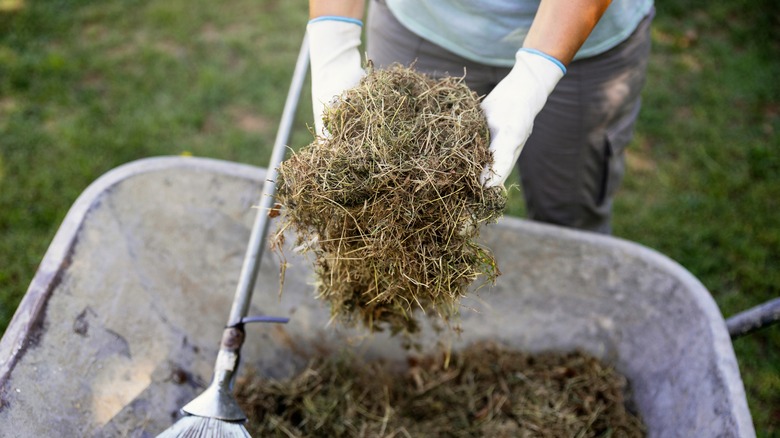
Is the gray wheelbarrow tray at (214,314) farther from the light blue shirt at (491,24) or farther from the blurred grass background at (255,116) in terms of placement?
the blurred grass background at (255,116)

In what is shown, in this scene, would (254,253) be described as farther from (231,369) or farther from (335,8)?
(335,8)

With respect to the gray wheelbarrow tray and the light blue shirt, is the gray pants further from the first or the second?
the gray wheelbarrow tray

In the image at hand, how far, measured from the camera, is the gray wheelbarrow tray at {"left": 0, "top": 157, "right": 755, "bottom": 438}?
1.57 meters

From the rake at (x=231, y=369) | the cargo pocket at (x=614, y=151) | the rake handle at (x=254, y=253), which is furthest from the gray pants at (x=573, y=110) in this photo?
the rake handle at (x=254, y=253)

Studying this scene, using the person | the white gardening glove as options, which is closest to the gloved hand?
the person

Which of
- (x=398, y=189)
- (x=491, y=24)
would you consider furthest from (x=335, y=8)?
(x=398, y=189)

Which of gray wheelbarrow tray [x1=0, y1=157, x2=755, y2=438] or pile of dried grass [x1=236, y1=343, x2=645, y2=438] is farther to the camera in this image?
pile of dried grass [x1=236, y1=343, x2=645, y2=438]

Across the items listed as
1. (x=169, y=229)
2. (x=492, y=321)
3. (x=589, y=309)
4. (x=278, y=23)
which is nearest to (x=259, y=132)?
(x=278, y=23)

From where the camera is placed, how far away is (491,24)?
5.79 ft

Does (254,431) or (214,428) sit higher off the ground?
(214,428)

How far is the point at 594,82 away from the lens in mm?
1889

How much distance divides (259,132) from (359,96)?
2118 mm

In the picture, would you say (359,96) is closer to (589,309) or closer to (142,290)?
(142,290)

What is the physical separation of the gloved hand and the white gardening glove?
384 millimetres
